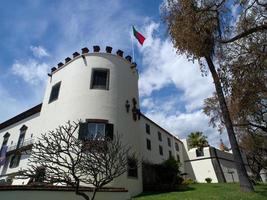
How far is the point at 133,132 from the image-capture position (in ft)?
61.6

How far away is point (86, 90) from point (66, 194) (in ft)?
28.1

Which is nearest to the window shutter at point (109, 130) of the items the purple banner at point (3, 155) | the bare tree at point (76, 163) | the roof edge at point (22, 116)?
the bare tree at point (76, 163)

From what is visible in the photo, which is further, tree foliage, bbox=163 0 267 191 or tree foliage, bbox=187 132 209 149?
tree foliage, bbox=187 132 209 149

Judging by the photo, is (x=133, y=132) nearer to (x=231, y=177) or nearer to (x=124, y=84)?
(x=124, y=84)

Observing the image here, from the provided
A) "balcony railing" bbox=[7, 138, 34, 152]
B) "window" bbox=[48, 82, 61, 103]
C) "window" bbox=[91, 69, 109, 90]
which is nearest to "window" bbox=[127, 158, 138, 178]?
"window" bbox=[91, 69, 109, 90]

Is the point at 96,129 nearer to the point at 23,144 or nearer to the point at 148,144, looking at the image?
the point at 23,144

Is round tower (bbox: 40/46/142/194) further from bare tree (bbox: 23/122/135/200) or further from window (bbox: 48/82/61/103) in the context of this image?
bare tree (bbox: 23/122/135/200)

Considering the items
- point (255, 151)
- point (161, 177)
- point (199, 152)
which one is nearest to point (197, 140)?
point (199, 152)

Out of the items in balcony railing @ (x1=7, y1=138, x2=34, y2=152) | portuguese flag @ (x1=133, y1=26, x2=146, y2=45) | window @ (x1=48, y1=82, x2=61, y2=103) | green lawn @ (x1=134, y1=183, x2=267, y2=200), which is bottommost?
green lawn @ (x1=134, y1=183, x2=267, y2=200)

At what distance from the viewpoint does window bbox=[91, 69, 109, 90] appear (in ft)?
61.6

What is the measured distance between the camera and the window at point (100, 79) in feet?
61.6

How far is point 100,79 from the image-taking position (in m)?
19.2

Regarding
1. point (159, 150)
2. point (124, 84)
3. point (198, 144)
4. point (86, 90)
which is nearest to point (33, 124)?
point (86, 90)

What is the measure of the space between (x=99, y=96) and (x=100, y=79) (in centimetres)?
182
